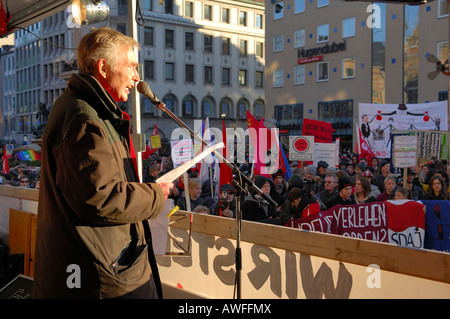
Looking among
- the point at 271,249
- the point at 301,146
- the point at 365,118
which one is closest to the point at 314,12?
the point at 365,118

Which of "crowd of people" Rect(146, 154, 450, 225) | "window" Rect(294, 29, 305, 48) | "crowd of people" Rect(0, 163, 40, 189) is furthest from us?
"window" Rect(294, 29, 305, 48)

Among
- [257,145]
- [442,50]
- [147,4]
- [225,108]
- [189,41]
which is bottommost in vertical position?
[257,145]

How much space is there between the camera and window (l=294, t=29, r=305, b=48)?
4188 centimetres

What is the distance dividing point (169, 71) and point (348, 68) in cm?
2250

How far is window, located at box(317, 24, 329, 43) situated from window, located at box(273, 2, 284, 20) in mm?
4215

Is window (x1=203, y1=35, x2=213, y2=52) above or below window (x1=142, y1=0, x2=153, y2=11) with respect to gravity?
below

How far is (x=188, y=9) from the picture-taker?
183 feet

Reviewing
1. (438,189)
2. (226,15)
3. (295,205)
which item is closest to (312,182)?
(438,189)

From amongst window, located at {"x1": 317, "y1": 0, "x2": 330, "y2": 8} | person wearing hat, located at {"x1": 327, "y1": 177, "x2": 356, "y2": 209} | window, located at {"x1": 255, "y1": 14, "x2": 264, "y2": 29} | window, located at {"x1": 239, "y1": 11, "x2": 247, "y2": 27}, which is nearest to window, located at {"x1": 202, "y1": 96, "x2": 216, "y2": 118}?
window, located at {"x1": 239, "y1": 11, "x2": 247, "y2": 27}

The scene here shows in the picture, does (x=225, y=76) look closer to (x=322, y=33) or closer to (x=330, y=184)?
(x=322, y=33)

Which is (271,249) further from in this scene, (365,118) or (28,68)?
(28,68)

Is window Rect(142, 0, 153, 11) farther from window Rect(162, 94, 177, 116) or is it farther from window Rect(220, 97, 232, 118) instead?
window Rect(220, 97, 232, 118)

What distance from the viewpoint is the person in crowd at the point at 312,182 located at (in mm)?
11445
